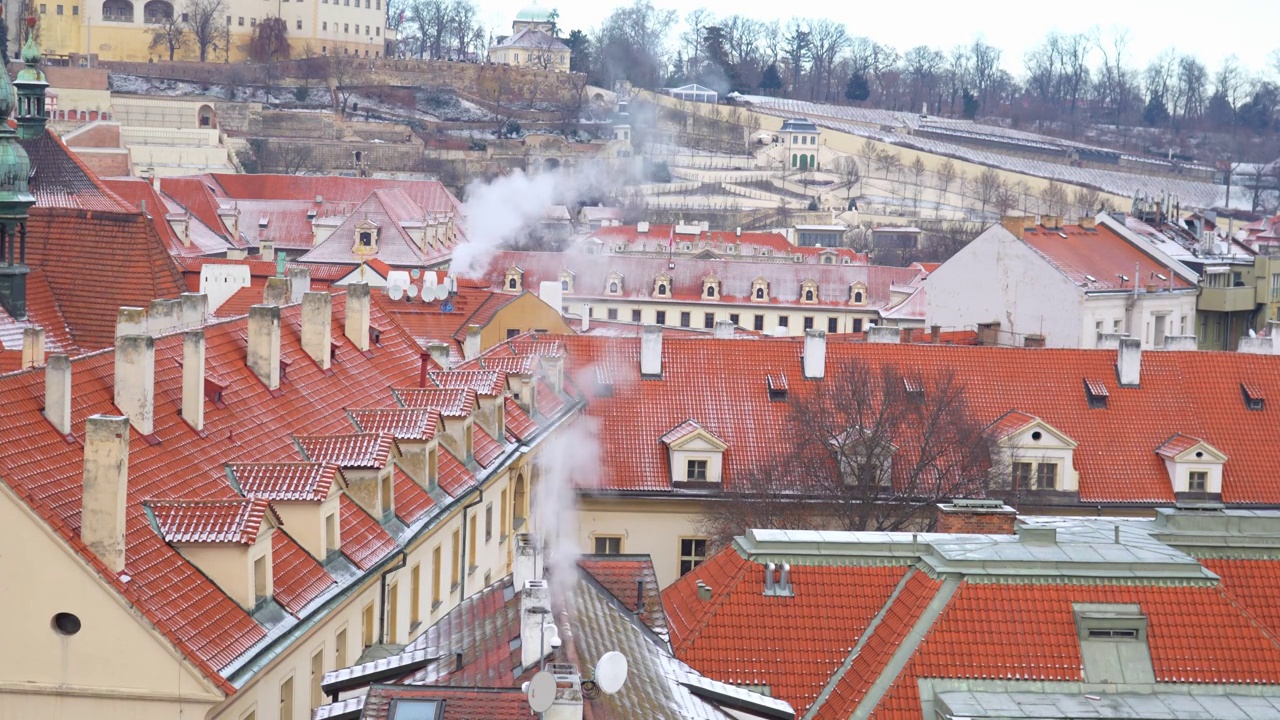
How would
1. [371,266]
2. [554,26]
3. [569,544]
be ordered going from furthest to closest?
[554,26] < [371,266] < [569,544]

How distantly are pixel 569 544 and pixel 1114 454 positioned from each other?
1019 cm

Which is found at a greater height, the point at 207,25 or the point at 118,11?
the point at 118,11

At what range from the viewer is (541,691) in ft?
39.8

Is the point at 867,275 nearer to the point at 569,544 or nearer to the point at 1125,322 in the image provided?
the point at 1125,322

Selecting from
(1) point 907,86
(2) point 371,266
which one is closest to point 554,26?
(1) point 907,86

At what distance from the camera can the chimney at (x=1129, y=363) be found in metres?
35.6

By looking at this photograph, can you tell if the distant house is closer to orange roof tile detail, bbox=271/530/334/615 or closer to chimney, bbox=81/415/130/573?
orange roof tile detail, bbox=271/530/334/615

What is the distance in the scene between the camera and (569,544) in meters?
29.8

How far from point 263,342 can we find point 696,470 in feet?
40.1

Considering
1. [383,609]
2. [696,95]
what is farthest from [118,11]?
[383,609]

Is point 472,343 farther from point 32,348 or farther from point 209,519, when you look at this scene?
point 209,519

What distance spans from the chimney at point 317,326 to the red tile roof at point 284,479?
219 inches

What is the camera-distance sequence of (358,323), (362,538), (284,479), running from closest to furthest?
(284,479) → (362,538) → (358,323)

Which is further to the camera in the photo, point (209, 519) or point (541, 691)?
point (209, 519)
